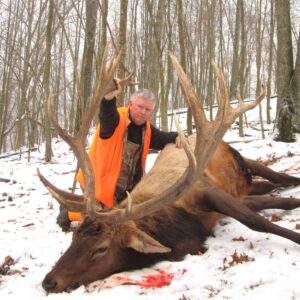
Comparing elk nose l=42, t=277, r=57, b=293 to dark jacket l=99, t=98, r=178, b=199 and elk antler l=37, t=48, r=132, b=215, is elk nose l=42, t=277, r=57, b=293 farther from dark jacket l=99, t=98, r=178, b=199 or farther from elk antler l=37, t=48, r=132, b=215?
dark jacket l=99, t=98, r=178, b=199

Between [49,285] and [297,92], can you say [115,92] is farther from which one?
[297,92]

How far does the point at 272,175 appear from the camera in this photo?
5652mm

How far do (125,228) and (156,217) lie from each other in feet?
1.26

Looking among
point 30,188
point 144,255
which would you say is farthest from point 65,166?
point 144,255

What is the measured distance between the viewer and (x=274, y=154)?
787 centimetres

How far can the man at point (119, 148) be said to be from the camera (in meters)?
5.14

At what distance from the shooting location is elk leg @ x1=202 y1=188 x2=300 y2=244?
363 centimetres

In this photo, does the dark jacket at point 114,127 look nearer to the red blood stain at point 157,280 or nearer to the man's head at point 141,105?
the man's head at point 141,105

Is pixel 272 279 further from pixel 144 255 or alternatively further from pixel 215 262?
pixel 144 255

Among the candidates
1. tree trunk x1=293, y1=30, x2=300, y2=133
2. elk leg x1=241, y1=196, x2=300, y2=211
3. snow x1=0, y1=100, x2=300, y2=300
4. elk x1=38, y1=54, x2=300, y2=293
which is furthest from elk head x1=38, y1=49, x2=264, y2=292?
tree trunk x1=293, y1=30, x2=300, y2=133

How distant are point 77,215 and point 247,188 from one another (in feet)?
7.24

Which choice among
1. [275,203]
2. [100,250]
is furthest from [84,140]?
[275,203]

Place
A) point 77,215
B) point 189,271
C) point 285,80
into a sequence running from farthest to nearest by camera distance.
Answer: point 285,80
point 77,215
point 189,271

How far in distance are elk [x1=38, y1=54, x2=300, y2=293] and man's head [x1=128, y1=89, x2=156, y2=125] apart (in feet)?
2.93
